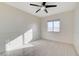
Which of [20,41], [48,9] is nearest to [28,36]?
[20,41]

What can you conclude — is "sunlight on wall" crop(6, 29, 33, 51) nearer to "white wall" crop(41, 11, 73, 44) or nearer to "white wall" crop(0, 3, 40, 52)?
"white wall" crop(0, 3, 40, 52)

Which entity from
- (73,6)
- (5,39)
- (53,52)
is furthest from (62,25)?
(5,39)

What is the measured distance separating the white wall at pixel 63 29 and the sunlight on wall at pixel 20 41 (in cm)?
25

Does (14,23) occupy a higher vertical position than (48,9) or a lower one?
lower

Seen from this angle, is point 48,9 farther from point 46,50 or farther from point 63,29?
point 46,50

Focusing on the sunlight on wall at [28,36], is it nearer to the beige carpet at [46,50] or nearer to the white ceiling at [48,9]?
the beige carpet at [46,50]

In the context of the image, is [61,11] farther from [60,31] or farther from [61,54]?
[61,54]

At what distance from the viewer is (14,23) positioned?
144 cm

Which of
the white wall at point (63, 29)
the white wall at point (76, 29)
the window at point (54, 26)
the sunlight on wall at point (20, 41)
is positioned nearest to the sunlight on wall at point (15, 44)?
the sunlight on wall at point (20, 41)

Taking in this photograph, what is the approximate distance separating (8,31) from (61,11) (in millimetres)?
1034

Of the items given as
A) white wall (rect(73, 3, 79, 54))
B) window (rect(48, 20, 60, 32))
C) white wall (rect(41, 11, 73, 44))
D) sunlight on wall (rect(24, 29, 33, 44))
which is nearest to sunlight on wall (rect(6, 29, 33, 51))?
sunlight on wall (rect(24, 29, 33, 44))

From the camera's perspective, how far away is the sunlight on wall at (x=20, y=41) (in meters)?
1.49

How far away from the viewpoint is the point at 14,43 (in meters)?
1.50

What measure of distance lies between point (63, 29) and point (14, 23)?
911 mm
